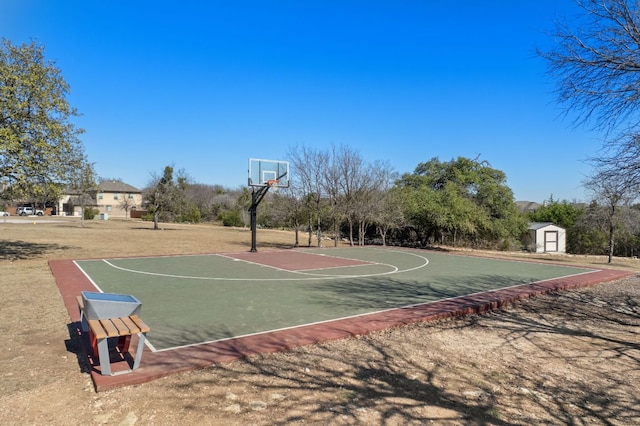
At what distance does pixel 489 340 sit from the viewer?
6449 mm

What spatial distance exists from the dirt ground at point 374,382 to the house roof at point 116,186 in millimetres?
86004

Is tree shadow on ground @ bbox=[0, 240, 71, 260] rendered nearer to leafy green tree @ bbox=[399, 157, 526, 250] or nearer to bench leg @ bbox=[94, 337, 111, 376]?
bench leg @ bbox=[94, 337, 111, 376]

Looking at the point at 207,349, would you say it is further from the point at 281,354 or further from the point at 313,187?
the point at 313,187

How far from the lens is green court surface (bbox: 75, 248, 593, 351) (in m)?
7.03

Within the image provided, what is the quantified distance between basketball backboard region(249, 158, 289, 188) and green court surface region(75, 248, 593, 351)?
606 centimetres

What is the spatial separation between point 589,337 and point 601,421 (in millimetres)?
3364

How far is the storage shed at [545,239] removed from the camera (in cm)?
3394

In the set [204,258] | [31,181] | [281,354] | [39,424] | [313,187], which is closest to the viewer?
[39,424]

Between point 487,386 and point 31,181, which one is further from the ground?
point 31,181

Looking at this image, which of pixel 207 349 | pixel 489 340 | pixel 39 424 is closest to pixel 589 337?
pixel 489 340

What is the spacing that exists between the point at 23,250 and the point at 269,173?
41.7ft

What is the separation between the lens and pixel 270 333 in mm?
6316

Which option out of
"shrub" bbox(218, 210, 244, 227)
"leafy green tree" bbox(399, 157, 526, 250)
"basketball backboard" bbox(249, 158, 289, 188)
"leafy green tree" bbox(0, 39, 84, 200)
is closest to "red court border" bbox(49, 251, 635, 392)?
"leafy green tree" bbox(0, 39, 84, 200)

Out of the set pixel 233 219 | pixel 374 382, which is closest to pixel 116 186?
pixel 233 219
